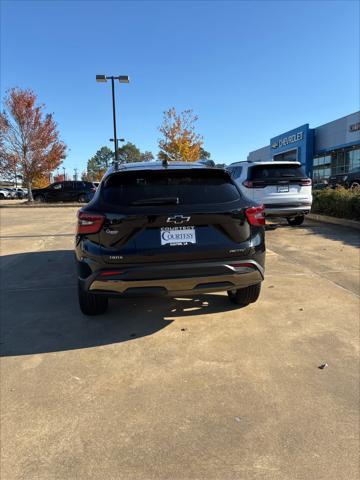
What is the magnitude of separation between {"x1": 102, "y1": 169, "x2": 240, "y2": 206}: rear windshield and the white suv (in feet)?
19.8

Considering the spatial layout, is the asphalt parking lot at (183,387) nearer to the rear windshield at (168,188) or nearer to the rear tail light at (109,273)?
the rear tail light at (109,273)

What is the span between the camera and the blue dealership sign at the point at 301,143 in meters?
44.5

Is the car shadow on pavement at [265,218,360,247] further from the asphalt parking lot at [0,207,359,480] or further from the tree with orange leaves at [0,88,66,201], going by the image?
the tree with orange leaves at [0,88,66,201]

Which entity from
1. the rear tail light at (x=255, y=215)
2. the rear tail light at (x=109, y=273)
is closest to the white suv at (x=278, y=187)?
the rear tail light at (x=255, y=215)

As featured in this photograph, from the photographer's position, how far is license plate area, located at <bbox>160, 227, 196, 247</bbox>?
11.7 ft

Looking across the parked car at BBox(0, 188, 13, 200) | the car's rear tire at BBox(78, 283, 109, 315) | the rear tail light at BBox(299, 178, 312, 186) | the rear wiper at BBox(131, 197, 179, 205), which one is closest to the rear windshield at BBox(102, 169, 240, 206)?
the rear wiper at BBox(131, 197, 179, 205)

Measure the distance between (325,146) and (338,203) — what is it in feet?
110

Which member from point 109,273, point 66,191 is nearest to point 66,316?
point 109,273

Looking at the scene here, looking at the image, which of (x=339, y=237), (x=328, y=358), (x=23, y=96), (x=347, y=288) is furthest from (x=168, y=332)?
(x=23, y=96)

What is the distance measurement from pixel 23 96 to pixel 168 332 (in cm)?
2817

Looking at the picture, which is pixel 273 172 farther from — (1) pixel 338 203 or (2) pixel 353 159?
(2) pixel 353 159

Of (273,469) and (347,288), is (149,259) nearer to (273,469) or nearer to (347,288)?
(273,469)

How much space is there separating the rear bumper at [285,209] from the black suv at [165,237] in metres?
6.12

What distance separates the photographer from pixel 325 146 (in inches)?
1652
